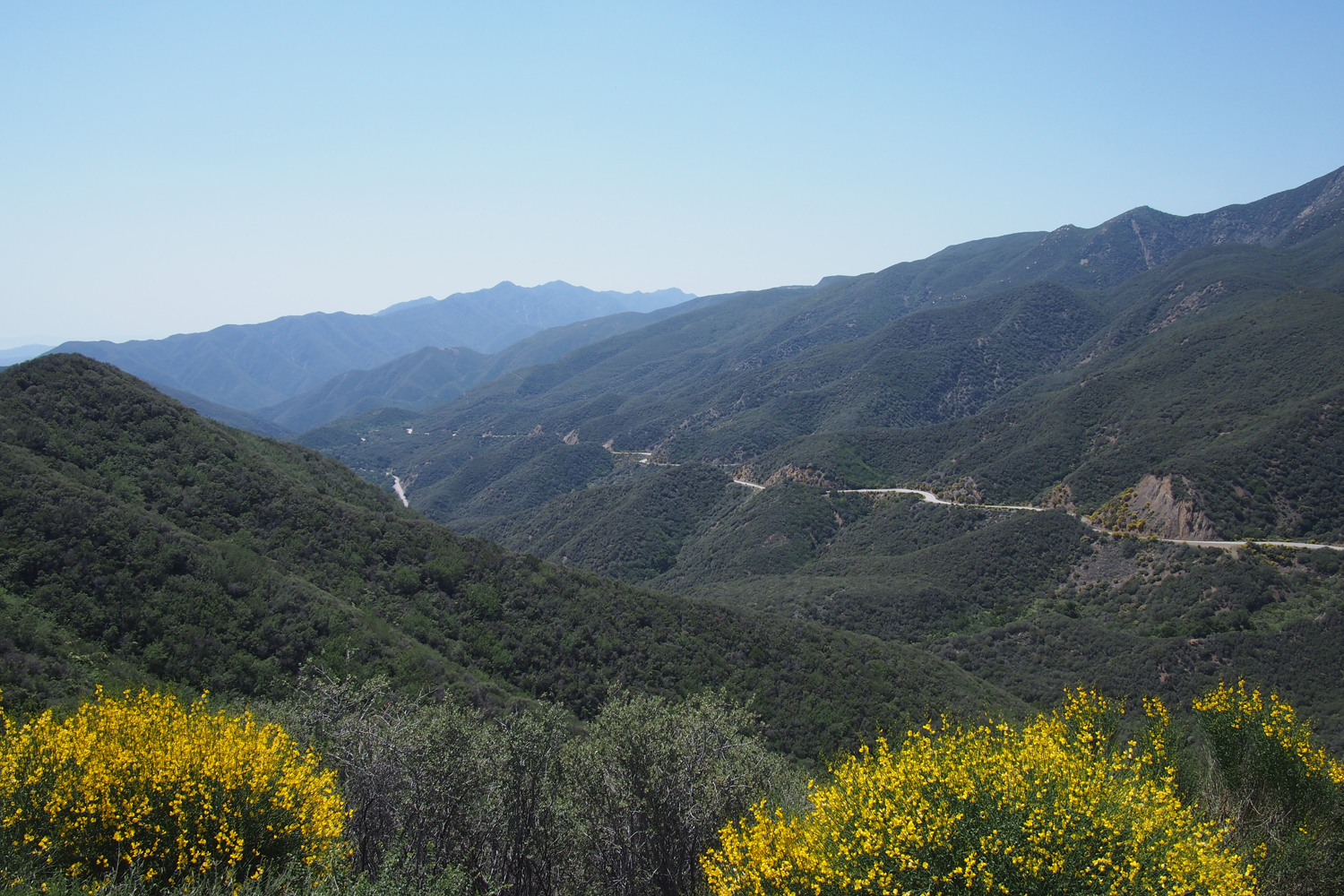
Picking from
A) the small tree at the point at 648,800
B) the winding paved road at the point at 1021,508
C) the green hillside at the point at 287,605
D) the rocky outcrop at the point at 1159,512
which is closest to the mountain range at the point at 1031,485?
the rocky outcrop at the point at 1159,512

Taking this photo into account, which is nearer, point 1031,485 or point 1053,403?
point 1031,485

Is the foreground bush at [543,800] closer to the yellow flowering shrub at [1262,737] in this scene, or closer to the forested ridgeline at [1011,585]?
the yellow flowering shrub at [1262,737]

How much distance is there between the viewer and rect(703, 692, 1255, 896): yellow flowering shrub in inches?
363

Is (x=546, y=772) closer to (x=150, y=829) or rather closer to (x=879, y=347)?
(x=150, y=829)

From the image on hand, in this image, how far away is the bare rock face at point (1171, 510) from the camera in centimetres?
5125

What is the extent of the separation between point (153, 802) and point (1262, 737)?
21.8 metres

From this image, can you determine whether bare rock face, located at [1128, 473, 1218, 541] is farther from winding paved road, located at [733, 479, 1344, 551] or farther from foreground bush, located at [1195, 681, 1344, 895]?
foreground bush, located at [1195, 681, 1344, 895]

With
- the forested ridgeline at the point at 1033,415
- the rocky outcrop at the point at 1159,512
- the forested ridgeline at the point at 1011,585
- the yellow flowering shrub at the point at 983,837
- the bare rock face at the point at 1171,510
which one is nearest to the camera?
the yellow flowering shrub at the point at 983,837

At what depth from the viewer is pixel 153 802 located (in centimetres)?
1067

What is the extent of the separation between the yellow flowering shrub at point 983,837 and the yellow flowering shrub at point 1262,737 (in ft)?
17.4

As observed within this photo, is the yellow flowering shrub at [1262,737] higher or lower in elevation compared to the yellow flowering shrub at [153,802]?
lower

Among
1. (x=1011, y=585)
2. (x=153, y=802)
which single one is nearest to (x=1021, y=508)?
(x=1011, y=585)

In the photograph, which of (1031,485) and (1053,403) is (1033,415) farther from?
(1031,485)

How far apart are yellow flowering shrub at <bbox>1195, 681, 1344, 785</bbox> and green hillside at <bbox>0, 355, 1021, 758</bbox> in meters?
15.8
